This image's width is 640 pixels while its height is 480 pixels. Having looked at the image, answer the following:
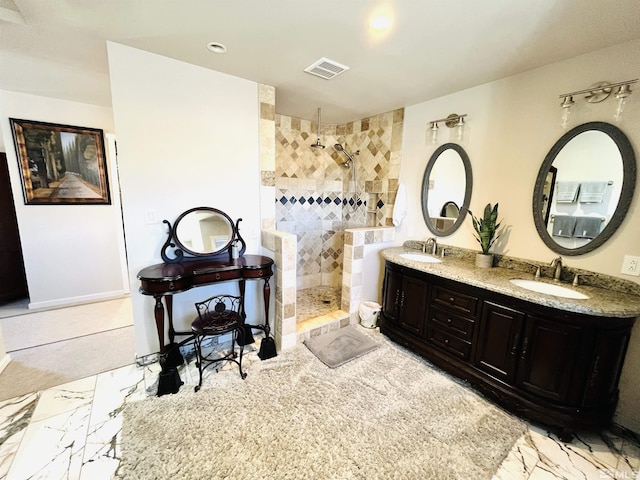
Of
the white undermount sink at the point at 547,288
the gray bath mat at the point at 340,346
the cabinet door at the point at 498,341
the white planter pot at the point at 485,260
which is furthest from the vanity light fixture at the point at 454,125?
the gray bath mat at the point at 340,346

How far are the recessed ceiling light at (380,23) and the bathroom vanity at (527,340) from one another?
1.80 m

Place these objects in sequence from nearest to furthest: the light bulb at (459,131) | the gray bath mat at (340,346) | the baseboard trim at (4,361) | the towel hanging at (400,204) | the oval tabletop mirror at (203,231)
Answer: the baseboard trim at (4,361), the oval tabletop mirror at (203,231), the gray bath mat at (340,346), the light bulb at (459,131), the towel hanging at (400,204)

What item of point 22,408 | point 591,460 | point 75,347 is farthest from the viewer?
point 75,347

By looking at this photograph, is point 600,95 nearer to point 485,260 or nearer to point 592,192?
point 592,192

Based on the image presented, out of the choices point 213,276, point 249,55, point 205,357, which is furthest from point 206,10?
point 205,357

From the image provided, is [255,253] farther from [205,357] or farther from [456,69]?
[456,69]

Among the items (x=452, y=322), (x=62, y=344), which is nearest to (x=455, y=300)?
(x=452, y=322)

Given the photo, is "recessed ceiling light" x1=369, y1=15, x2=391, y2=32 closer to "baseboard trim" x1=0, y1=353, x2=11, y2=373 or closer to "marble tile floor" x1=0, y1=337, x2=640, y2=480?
"marble tile floor" x1=0, y1=337, x2=640, y2=480

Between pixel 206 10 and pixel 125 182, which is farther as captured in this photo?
pixel 125 182

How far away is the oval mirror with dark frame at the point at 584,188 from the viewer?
1.73 meters

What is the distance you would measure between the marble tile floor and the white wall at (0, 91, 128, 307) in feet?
6.39

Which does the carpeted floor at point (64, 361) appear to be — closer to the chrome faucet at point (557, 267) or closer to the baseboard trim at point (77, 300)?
the baseboard trim at point (77, 300)

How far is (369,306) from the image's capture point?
3.00 meters

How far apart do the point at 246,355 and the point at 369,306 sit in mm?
1435
